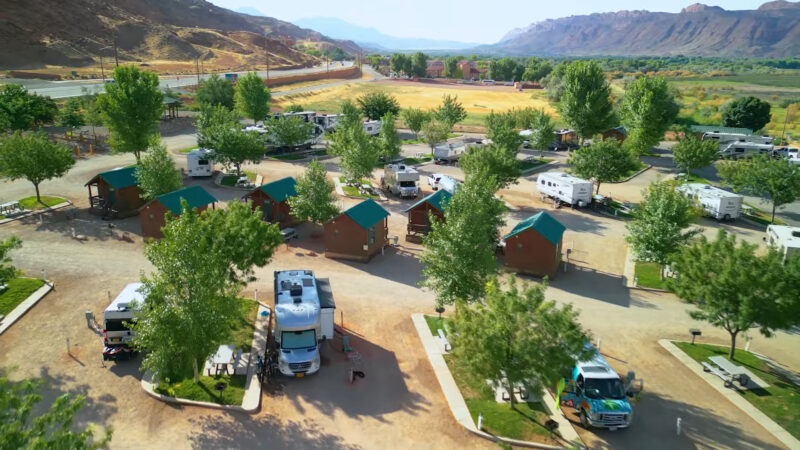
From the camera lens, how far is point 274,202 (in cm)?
3778

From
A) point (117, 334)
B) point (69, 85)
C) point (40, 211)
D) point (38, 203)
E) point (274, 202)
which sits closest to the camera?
point (117, 334)

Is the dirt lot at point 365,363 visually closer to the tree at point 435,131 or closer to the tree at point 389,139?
the tree at point 389,139

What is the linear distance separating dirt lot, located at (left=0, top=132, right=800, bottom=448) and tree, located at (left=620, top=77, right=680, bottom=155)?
2815cm

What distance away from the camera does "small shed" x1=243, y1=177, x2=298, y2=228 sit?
3775 cm

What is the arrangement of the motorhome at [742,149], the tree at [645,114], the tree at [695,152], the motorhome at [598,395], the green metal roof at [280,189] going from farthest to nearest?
the motorhome at [742,149], the tree at [645,114], the tree at [695,152], the green metal roof at [280,189], the motorhome at [598,395]

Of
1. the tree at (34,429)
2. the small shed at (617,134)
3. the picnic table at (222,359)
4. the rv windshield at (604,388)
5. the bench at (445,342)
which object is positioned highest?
the small shed at (617,134)

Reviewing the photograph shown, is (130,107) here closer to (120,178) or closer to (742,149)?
(120,178)

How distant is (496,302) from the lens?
17.9 metres

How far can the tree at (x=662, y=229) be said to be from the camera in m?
29.5

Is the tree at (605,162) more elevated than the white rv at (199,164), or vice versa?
the tree at (605,162)

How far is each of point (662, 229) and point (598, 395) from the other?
557 inches

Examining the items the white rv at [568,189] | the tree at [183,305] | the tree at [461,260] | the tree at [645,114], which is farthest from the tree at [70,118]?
the tree at [645,114]

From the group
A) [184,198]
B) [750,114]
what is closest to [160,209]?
[184,198]

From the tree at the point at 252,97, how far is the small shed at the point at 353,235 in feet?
151
